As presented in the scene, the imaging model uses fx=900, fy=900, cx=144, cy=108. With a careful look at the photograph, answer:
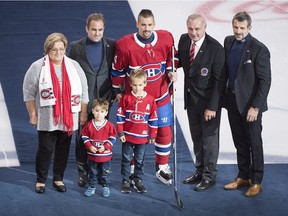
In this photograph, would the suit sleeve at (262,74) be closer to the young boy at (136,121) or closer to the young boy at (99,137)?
the young boy at (136,121)

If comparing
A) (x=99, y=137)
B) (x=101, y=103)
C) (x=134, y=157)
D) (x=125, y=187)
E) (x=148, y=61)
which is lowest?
(x=125, y=187)

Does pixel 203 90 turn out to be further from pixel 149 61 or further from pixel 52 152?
pixel 52 152

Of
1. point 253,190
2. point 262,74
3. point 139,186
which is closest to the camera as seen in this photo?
point 262,74

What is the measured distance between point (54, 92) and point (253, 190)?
6.62 ft

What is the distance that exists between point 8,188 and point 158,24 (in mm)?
4932

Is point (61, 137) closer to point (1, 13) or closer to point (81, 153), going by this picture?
point (81, 153)

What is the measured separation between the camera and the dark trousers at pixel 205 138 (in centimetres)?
831

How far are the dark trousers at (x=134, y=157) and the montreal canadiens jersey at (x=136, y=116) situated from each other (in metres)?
0.09

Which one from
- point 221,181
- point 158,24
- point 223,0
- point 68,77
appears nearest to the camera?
point 68,77

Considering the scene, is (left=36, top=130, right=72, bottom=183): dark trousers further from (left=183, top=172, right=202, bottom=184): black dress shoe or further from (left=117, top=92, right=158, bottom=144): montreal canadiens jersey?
(left=183, top=172, right=202, bottom=184): black dress shoe

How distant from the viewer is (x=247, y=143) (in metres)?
8.29

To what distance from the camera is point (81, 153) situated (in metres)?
8.38

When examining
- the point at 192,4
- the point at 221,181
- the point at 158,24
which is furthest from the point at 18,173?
the point at 192,4

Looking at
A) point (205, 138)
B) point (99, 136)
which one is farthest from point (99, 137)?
point (205, 138)
